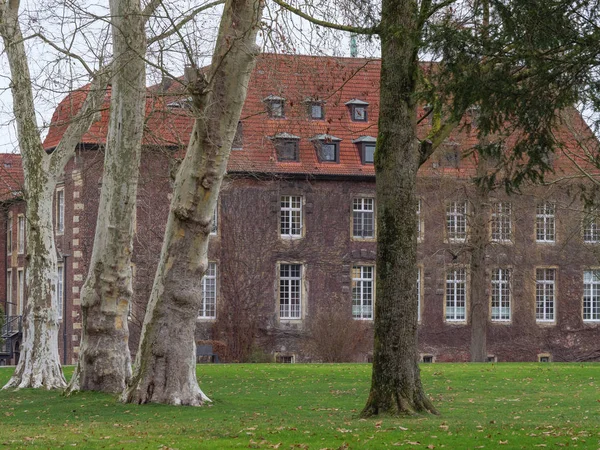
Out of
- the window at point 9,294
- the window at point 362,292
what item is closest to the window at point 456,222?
the window at point 362,292

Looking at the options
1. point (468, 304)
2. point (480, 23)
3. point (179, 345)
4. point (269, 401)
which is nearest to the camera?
point (480, 23)

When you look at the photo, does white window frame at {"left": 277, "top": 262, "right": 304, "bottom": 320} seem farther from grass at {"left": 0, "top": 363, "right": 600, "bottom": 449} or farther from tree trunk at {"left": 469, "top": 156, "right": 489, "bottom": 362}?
grass at {"left": 0, "top": 363, "right": 600, "bottom": 449}

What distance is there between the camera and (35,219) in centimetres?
2525

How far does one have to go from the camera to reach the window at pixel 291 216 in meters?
46.7

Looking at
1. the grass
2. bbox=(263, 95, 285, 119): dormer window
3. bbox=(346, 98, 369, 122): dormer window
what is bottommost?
the grass

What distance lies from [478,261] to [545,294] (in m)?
10.5

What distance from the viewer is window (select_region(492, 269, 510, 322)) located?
49219 millimetres

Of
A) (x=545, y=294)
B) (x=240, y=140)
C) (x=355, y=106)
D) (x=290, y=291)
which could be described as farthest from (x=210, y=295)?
(x=545, y=294)

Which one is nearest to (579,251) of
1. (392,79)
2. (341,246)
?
(341,246)

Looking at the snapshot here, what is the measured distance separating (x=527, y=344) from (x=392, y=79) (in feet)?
112

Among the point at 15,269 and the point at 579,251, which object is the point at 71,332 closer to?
the point at 15,269

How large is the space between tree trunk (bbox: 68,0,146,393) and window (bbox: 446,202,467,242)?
19791mm

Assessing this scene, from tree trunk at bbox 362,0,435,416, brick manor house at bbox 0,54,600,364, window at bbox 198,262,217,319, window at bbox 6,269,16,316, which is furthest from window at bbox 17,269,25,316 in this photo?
tree trunk at bbox 362,0,435,416

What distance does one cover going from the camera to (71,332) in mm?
→ 45562
